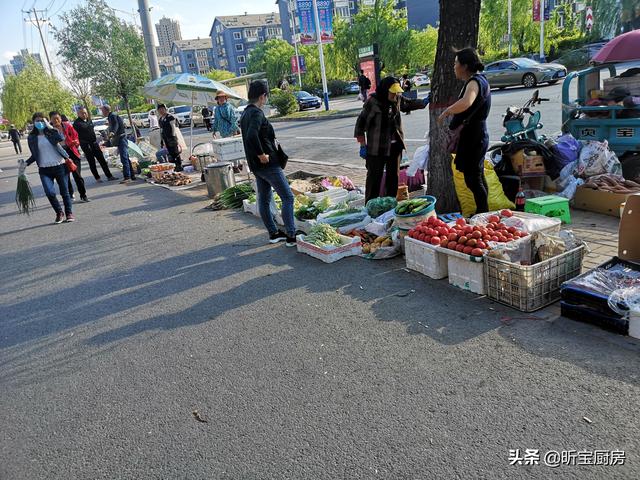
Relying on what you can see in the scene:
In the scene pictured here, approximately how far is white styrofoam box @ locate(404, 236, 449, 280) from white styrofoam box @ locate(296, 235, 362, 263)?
82 cm

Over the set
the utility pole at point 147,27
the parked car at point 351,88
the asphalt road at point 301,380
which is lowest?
the asphalt road at point 301,380

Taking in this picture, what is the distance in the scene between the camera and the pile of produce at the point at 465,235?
448cm

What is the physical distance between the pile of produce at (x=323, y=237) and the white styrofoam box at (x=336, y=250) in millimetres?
58

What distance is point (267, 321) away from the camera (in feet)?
14.7

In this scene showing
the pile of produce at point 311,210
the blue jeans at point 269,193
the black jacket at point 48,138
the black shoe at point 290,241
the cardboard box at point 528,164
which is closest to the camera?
the blue jeans at point 269,193

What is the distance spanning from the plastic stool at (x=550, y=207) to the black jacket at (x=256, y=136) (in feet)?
10.5

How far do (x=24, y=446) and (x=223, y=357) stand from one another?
1432 millimetres

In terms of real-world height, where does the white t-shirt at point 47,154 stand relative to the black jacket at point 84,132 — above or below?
below

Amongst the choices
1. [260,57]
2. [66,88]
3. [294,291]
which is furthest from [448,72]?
[260,57]

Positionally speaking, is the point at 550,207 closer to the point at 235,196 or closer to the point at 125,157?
Result: the point at 235,196

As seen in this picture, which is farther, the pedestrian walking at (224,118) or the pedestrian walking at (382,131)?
the pedestrian walking at (224,118)

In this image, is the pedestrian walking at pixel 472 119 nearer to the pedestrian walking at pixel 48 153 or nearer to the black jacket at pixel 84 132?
the pedestrian walking at pixel 48 153

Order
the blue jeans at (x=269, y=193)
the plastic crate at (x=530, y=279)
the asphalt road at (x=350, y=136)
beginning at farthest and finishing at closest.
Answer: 1. the asphalt road at (x=350, y=136)
2. the blue jeans at (x=269, y=193)
3. the plastic crate at (x=530, y=279)

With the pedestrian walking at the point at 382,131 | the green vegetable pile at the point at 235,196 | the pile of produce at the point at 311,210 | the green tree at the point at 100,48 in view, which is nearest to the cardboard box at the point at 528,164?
the pedestrian walking at the point at 382,131
